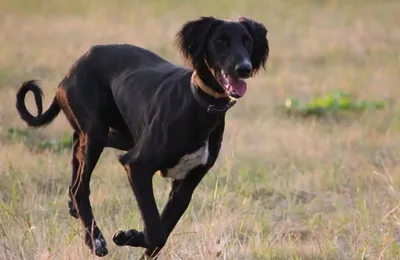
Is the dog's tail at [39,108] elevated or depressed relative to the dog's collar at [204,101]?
depressed

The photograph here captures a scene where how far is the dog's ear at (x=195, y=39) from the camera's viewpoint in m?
5.70

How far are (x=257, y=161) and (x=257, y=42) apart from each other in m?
3.54

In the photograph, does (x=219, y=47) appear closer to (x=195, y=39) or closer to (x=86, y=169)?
(x=195, y=39)

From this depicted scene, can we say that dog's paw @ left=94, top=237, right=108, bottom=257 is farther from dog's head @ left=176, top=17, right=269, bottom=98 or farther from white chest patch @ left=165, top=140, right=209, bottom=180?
dog's head @ left=176, top=17, right=269, bottom=98

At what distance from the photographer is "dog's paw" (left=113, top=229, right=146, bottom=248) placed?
18.8 ft

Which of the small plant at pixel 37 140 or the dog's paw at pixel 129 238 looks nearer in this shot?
the dog's paw at pixel 129 238

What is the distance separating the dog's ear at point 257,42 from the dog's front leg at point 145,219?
95cm

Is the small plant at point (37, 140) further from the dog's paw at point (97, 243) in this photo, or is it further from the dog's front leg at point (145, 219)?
the dog's front leg at point (145, 219)

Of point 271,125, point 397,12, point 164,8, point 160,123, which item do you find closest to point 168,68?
point 160,123

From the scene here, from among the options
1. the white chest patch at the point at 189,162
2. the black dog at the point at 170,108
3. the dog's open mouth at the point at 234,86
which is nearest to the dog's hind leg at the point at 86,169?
the black dog at the point at 170,108

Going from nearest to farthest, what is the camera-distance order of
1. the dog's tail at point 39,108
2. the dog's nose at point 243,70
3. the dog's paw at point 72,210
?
the dog's nose at point 243,70
the dog's paw at point 72,210
the dog's tail at point 39,108

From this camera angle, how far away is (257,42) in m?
5.89

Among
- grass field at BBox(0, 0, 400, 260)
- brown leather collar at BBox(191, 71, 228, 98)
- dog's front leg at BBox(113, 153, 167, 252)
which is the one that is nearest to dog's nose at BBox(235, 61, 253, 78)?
brown leather collar at BBox(191, 71, 228, 98)

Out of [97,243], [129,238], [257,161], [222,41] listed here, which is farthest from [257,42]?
[257,161]
